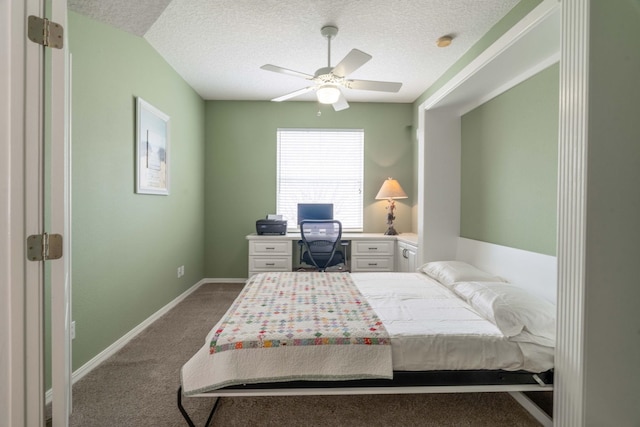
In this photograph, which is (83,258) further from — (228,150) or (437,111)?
(437,111)

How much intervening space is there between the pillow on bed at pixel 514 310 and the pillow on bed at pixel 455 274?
347mm

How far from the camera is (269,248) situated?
395cm

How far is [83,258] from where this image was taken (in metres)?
2.10

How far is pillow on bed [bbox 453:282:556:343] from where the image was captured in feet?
5.23

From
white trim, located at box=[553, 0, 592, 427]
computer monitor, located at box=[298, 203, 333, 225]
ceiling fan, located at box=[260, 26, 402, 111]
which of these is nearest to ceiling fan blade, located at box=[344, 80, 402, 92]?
ceiling fan, located at box=[260, 26, 402, 111]

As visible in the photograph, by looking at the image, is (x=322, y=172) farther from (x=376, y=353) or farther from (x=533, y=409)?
(x=533, y=409)

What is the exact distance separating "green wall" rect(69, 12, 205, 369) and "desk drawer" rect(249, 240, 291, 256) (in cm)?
89

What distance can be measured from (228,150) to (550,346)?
414 cm

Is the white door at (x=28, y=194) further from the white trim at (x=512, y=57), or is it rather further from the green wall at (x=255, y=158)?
the green wall at (x=255, y=158)

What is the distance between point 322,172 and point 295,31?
212 centimetres

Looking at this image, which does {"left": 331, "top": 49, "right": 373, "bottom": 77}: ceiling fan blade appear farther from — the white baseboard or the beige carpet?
the white baseboard

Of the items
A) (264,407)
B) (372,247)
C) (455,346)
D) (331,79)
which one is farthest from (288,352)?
(372,247)

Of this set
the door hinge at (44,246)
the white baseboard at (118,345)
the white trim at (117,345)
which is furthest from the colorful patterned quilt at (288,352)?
the white trim at (117,345)

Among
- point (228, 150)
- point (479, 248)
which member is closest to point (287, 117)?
point (228, 150)
